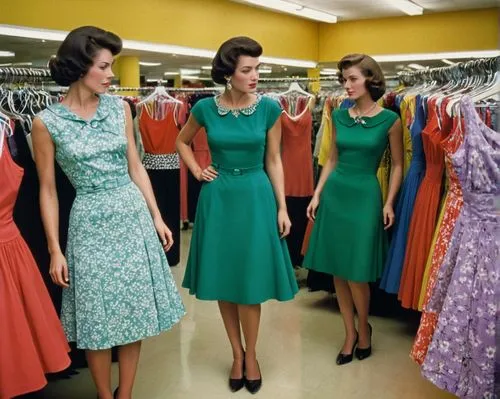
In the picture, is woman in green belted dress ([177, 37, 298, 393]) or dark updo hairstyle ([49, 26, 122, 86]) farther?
woman in green belted dress ([177, 37, 298, 393])

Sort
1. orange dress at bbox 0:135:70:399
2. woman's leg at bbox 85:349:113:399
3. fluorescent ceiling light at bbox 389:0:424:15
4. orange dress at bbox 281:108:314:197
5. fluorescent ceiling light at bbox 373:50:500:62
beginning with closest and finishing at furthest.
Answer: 1. orange dress at bbox 0:135:70:399
2. woman's leg at bbox 85:349:113:399
3. orange dress at bbox 281:108:314:197
4. fluorescent ceiling light at bbox 389:0:424:15
5. fluorescent ceiling light at bbox 373:50:500:62

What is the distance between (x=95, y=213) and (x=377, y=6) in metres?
11.7

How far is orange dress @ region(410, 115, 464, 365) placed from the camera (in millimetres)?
2566

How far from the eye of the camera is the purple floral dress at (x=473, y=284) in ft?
7.54

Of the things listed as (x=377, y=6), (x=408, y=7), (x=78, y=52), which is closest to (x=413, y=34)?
Result: (x=408, y=7)

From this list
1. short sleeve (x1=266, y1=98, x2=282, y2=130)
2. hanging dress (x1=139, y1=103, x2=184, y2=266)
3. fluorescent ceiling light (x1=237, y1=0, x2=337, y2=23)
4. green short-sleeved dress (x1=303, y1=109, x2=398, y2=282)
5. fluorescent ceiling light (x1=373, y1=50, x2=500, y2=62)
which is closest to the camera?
short sleeve (x1=266, y1=98, x2=282, y2=130)

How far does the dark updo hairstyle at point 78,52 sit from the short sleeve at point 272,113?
875 mm

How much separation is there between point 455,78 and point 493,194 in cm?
122

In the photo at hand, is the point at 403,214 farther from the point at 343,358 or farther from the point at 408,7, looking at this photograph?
the point at 408,7

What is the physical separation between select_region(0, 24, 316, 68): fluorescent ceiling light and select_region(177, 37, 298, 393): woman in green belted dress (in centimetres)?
555

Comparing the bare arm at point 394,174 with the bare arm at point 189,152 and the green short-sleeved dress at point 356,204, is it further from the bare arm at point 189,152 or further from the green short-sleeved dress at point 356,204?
the bare arm at point 189,152

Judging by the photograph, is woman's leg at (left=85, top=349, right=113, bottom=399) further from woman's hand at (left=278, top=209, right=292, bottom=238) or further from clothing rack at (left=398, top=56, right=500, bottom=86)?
clothing rack at (left=398, top=56, right=500, bottom=86)

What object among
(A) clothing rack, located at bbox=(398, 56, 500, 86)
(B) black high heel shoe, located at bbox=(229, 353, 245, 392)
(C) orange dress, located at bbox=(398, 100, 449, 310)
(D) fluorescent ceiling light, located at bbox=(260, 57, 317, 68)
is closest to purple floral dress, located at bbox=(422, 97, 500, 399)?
(A) clothing rack, located at bbox=(398, 56, 500, 86)

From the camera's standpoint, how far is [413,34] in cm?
1374
